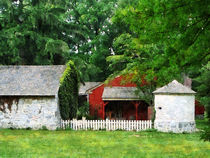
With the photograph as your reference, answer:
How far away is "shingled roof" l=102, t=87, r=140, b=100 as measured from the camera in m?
27.0

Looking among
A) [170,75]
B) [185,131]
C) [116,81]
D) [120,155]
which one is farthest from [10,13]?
[170,75]

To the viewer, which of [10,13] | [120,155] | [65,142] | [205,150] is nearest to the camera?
[120,155]

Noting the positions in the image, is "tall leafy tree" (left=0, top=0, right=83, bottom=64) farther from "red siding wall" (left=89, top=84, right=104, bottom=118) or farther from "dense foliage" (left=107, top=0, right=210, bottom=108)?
"dense foliage" (left=107, top=0, right=210, bottom=108)

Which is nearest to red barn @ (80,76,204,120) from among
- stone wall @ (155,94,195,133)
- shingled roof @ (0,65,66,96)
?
shingled roof @ (0,65,66,96)

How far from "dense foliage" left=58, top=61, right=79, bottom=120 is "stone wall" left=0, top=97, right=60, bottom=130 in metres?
0.95

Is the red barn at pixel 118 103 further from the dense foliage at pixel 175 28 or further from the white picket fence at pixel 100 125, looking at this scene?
the dense foliage at pixel 175 28

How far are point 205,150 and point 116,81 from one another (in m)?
17.0

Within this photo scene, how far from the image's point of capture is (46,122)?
21.3 m

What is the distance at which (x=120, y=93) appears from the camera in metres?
27.9

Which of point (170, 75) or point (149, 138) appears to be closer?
point (170, 75)

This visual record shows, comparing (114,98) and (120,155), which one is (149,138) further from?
(114,98)

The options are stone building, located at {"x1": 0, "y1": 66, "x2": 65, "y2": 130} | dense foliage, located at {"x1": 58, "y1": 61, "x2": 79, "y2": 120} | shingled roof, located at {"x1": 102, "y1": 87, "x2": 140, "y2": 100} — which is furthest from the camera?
shingled roof, located at {"x1": 102, "y1": 87, "x2": 140, "y2": 100}

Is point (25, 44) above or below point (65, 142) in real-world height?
above

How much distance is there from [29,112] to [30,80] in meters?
2.69
